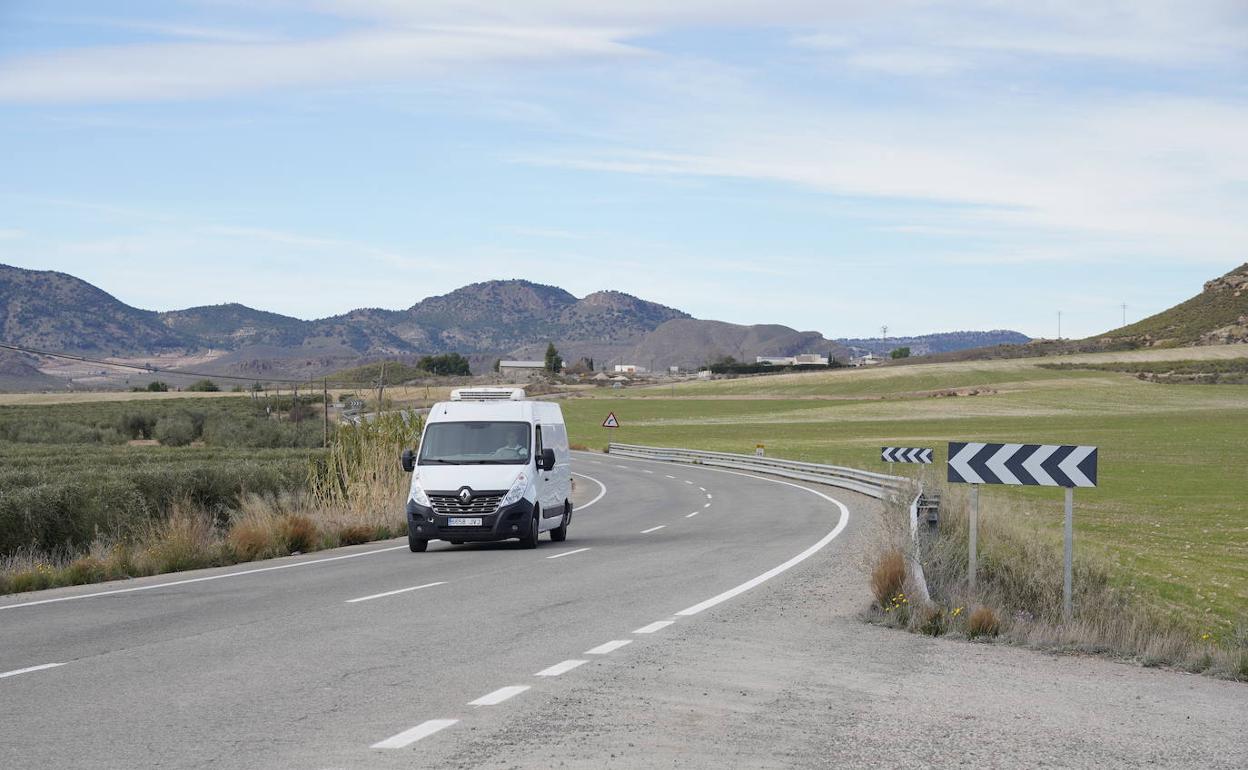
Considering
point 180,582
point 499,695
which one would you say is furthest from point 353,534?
point 499,695

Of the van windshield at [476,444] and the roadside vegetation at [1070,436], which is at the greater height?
the van windshield at [476,444]

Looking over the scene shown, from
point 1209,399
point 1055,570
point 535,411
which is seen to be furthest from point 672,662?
point 1209,399

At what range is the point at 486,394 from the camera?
2370 cm

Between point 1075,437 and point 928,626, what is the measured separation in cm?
5549

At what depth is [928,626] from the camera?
1148 cm

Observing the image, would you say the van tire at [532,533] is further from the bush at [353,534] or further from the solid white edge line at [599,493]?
the solid white edge line at [599,493]

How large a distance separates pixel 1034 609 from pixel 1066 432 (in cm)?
5914

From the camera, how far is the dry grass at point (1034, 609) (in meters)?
10.6

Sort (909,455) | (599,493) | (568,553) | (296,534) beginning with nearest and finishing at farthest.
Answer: (568,553), (296,534), (909,455), (599,493)

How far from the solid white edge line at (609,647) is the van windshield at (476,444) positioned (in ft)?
35.3

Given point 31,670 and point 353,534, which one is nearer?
point 31,670

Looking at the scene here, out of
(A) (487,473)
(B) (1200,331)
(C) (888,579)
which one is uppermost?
(B) (1200,331)

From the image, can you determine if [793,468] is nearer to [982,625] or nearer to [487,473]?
[487,473]

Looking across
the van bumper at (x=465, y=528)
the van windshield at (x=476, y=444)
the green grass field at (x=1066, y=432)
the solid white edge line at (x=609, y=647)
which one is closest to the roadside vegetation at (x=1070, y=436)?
the green grass field at (x=1066, y=432)
